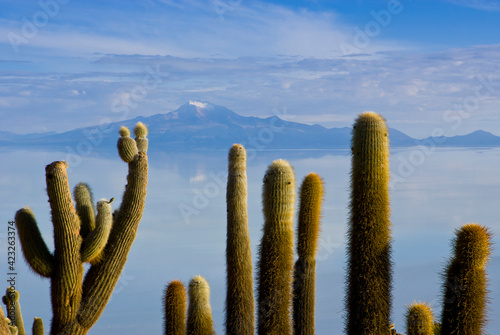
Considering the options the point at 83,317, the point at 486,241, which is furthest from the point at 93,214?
the point at 486,241

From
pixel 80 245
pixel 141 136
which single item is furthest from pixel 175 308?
pixel 141 136

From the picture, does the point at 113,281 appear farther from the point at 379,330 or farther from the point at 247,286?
the point at 379,330

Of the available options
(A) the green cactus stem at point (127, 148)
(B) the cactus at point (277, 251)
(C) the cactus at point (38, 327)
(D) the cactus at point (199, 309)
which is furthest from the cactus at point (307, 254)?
(C) the cactus at point (38, 327)

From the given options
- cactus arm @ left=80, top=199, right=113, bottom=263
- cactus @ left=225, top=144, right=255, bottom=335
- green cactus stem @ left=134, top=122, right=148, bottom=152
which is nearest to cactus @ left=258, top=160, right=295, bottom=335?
cactus @ left=225, top=144, right=255, bottom=335

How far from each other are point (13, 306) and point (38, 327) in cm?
60

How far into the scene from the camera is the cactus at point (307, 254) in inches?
389

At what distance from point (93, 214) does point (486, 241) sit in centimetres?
637

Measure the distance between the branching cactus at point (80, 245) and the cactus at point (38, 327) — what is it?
1382 millimetres

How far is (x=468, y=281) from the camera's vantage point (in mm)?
7543

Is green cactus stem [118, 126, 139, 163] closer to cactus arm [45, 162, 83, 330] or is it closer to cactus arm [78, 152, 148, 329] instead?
cactus arm [78, 152, 148, 329]

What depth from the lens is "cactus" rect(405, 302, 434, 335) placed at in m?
8.45

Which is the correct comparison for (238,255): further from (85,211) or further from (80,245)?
(85,211)

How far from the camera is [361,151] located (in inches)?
350

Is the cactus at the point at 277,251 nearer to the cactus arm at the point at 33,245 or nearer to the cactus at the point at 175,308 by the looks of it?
the cactus at the point at 175,308
